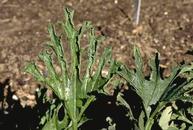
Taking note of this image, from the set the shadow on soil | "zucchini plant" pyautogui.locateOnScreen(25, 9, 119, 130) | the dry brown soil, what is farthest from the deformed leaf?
the dry brown soil

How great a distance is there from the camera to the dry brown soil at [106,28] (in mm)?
3931

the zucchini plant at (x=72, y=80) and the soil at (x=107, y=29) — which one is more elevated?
the zucchini plant at (x=72, y=80)

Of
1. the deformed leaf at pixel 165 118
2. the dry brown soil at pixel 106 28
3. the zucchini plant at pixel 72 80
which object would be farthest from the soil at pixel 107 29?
the zucchini plant at pixel 72 80

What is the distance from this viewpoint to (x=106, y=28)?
4277 millimetres

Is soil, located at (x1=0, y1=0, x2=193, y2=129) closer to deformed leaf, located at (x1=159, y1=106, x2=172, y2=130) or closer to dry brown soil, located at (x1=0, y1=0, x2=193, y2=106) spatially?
dry brown soil, located at (x1=0, y1=0, x2=193, y2=106)

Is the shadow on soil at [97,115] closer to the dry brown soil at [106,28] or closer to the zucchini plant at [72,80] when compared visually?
the zucchini plant at [72,80]

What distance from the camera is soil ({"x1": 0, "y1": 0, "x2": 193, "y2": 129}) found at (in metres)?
3.93

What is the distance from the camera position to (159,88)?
5.64 feet

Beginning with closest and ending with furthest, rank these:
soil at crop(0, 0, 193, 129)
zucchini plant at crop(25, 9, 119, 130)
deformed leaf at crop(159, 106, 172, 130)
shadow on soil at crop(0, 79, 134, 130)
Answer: zucchini plant at crop(25, 9, 119, 130) < deformed leaf at crop(159, 106, 172, 130) < shadow on soil at crop(0, 79, 134, 130) < soil at crop(0, 0, 193, 129)

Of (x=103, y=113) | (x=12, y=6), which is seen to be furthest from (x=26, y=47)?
(x=103, y=113)

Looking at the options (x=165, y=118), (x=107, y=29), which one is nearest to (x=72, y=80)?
(x=165, y=118)

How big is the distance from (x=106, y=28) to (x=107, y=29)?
0.06 feet

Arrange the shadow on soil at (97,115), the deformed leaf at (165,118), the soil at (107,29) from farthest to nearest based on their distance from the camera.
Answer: the soil at (107,29), the shadow on soil at (97,115), the deformed leaf at (165,118)

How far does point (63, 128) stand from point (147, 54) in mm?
2289
